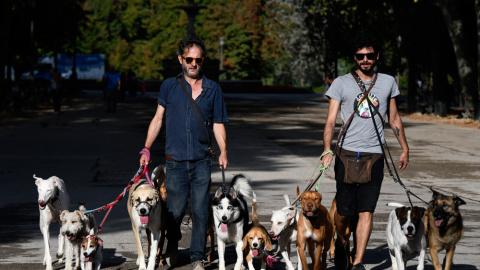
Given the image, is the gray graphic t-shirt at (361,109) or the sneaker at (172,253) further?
Result: the sneaker at (172,253)

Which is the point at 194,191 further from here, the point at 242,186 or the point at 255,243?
the point at 255,243

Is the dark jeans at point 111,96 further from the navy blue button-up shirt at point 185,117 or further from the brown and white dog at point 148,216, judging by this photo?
the navy blue button-up shirt at point 185,117

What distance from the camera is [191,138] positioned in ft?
26.4

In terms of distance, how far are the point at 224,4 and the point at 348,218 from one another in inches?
3121

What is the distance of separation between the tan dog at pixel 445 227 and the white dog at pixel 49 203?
3711mm

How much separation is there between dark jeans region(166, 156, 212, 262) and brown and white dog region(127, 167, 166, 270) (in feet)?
0.56

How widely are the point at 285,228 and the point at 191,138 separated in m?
1.28

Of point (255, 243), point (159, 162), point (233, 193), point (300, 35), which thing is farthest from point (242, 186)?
point (300, 35)

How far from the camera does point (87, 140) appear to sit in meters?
23.7

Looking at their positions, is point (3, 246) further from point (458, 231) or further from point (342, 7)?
point (342, 7)

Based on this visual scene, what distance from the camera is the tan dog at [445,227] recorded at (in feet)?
25.4

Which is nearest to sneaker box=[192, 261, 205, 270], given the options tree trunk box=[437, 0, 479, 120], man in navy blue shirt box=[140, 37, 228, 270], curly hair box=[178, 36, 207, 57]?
man in navy blue shirt box=[140, 37, 228, 270]

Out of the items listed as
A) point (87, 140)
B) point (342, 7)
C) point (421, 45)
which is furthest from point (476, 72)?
point (87, 140)

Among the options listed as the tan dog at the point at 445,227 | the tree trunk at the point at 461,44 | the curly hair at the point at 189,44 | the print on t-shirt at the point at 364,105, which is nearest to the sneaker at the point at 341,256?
the tan dog at the point at 445,227
